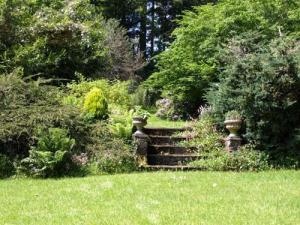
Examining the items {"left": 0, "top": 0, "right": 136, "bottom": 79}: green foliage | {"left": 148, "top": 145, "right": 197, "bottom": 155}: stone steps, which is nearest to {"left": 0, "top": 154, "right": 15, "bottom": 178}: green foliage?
{"left": 148, "top": 145, "right": 197, "bottom": 155}: stone steps

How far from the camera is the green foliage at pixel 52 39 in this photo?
15.4 metres

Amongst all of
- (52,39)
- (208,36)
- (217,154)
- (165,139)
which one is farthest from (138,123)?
(208,36)

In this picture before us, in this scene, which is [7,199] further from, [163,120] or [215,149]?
[163,120]

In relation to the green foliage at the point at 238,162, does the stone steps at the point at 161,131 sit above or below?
above

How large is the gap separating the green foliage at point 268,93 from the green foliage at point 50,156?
13.3 feet

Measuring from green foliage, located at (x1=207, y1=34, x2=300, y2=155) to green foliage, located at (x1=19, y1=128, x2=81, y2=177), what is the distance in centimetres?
406

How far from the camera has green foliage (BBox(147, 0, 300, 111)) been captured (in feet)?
52.7

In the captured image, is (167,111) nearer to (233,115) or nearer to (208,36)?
(208,36)

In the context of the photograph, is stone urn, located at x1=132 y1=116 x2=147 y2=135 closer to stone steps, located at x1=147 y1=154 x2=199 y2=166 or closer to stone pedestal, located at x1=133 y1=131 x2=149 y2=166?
stone pedestal, located at x1=133 y1=131 x2=149 y2=166

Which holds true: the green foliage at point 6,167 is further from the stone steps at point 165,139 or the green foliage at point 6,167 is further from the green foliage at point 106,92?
the green foliage at point 106,92

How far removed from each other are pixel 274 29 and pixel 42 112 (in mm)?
8609

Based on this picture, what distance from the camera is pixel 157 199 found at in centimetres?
714

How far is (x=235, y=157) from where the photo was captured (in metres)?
10.6

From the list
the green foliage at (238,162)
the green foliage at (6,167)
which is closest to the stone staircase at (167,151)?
the green foliage at (238,162)
